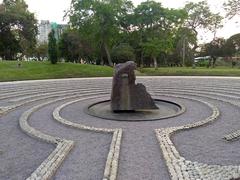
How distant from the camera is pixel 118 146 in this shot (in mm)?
7633

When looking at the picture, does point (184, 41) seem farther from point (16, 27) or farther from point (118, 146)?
point (118, 146)

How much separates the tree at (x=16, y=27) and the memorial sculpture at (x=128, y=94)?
38.8m

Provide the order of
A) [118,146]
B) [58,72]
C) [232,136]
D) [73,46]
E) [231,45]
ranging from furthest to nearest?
[231,45] < [73,46] < [58,72] < [232,136] < [118,146]

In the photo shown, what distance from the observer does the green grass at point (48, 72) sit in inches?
1190

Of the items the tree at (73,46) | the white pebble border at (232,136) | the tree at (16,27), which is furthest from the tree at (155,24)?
the white pebble border at (232,136)

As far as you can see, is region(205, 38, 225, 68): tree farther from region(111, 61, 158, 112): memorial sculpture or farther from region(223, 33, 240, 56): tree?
region(111, 61, 158, 112): memorial sculpture

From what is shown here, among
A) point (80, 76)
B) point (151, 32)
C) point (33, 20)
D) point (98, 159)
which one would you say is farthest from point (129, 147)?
point (33, 20)

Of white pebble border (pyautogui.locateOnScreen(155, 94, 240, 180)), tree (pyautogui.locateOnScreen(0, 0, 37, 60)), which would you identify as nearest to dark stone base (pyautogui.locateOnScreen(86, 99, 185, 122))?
white pebble border (pyautogui.locateOnScreen(155, 94, 240, 180))

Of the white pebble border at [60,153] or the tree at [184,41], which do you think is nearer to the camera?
the white pebble border at [60,153]

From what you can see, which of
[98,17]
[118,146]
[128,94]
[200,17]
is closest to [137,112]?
[128,94]

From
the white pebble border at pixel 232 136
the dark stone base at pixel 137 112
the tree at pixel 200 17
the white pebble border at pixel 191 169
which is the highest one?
the tree at pixel 200 17

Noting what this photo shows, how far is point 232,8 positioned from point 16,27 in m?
33.9

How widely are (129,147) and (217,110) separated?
569 cm

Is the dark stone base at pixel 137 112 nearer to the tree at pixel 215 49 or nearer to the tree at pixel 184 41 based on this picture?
the tree at pixel 184 41
